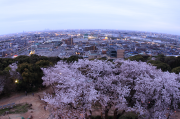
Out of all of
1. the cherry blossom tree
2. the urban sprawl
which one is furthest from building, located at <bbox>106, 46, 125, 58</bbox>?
the cherry blossom tree

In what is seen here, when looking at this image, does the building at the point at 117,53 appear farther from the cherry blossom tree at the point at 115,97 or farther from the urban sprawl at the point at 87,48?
the cherry blossom tree at the point at 115,97

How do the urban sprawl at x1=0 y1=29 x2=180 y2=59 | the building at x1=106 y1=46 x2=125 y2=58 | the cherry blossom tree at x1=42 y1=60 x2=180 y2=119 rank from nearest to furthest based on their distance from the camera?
the cherry blossom tree at x1=42 y1=60 x2=180 y2=119 < the building at x1=106 y1=46 x2=125 y2=58 < the urban sprawl at x1=0 y1=29 x2=180 y2=59

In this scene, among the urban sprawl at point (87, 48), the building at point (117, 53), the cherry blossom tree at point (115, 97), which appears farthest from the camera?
the urban sprawl at point (87, 48)

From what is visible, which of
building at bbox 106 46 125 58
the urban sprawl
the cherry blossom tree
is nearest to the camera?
the cherry blossom tree

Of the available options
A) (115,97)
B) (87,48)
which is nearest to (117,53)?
(87,48)

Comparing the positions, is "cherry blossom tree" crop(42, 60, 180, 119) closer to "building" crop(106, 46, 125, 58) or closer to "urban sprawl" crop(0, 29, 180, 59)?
"urban sprawl" crop(0, 29, 180, 59)

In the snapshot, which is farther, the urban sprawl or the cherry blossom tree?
the urban sprawl

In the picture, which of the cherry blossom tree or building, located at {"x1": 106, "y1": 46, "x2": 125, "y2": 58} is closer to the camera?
the cherry blossom tree

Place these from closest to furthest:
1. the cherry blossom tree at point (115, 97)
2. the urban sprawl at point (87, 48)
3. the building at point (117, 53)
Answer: the cherry blossom tree at point (115, 97), the building at point (117, 53), the urban sprawl at point (87, 48)

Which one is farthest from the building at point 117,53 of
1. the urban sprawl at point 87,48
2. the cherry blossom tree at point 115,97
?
the cherry blossom tree at point 115,97

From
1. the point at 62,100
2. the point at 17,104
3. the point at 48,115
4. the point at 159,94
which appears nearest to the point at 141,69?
the point at 159,94

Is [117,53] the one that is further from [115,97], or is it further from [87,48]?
[115,97]
